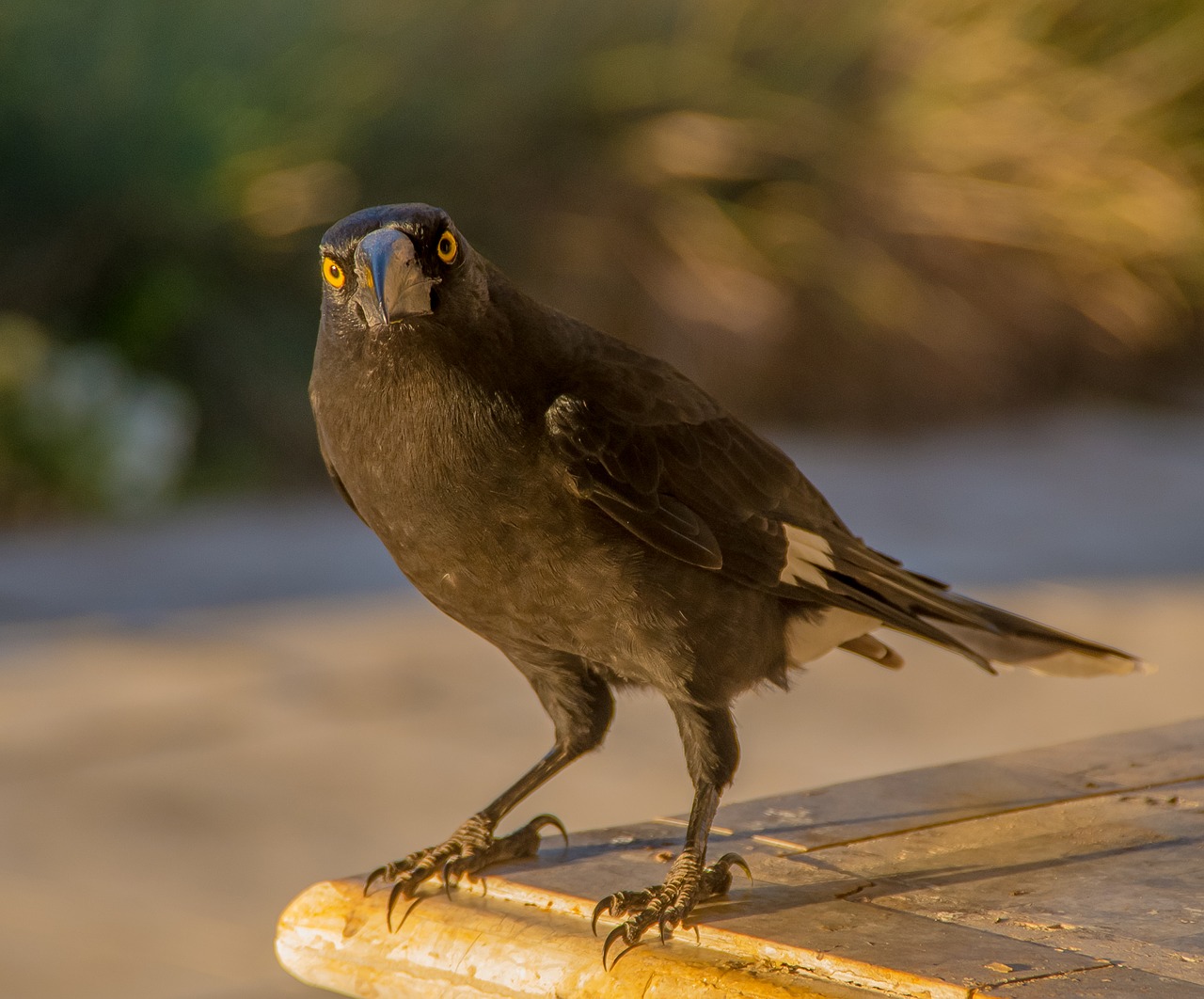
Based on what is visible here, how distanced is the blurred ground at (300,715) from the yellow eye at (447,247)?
252 centimetres

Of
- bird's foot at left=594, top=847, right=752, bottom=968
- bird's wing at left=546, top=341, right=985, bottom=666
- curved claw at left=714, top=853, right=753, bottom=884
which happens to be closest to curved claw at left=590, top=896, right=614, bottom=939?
bird's foot at left=594, top=847, right=752, bottom=968

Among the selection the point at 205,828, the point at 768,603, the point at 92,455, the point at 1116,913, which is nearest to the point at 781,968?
the point at 1116,913

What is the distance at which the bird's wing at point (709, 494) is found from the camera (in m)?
2.37

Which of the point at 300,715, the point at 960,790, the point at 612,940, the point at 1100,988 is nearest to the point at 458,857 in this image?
the point at 612,940

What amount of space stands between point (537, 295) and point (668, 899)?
8.47m

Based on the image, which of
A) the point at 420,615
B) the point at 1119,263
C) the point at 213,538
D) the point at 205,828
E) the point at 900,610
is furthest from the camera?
the point at 1119,263

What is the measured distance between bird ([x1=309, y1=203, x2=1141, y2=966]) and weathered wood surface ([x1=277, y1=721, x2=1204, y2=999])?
72 mm

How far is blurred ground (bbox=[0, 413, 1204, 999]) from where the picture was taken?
4.61 meters

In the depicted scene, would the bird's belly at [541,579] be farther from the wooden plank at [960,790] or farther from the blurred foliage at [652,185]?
the blurred foliage at [652,185]

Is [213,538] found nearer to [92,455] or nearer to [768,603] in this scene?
[92,455]

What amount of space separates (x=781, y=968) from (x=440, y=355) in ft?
3.01

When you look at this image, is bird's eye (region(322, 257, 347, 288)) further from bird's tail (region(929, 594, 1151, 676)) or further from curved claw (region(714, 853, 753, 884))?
bird's tail (region(929, 594, 1151, 676))

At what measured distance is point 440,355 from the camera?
7.50 feet

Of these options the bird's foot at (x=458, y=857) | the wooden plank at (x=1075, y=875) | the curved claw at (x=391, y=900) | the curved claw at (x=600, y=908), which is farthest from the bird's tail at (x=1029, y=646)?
the curved claw at (x=391, y=900)
